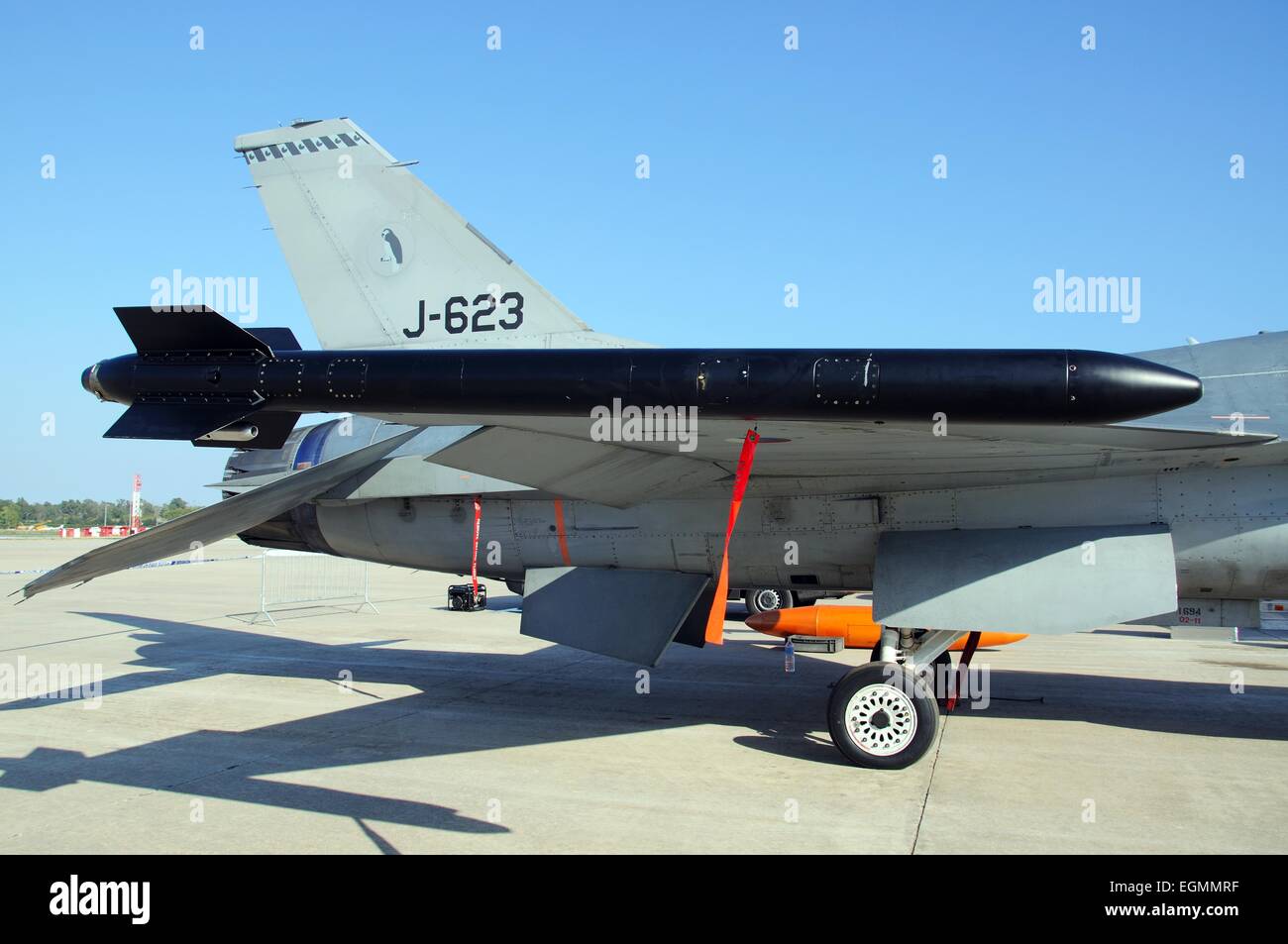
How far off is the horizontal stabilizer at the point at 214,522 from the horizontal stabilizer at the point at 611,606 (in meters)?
2.31

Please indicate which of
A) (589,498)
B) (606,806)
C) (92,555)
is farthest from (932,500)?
(92,555)

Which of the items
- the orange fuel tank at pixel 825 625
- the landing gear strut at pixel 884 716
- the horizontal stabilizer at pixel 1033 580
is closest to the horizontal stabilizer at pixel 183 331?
the horizontal stabilizer at pixel 1033 580

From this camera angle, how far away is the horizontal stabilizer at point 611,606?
8859mm

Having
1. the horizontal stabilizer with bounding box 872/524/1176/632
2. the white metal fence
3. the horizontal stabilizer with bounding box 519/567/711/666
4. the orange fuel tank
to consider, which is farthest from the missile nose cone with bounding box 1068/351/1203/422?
the white metal fence

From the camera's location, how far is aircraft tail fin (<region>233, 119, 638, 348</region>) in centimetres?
839

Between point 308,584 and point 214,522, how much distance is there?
2018 centimetres

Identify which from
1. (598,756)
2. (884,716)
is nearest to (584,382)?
(598,756)

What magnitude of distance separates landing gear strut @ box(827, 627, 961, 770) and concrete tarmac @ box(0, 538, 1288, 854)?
0.59 ft

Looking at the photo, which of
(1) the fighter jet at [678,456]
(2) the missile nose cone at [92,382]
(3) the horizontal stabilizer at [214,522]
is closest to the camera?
(1) the fighter jet at [678,456]

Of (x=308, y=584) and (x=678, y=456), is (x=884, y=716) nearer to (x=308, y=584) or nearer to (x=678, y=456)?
(x=678, y=456)

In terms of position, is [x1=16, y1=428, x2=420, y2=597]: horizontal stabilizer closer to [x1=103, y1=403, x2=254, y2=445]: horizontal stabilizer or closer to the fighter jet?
the fighter jet

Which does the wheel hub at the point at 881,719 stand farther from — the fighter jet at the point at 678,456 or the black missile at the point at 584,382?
the black missile at the point at 584,382

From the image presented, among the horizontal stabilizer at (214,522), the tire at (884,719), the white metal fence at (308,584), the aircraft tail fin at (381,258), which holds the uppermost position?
the aircraft tail fin at (381,258)
